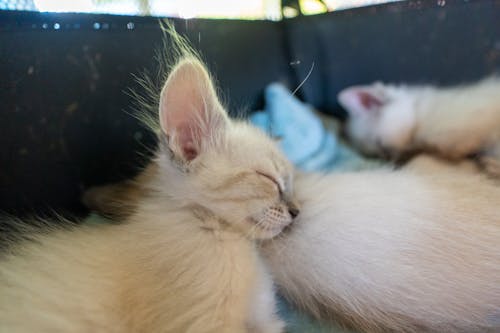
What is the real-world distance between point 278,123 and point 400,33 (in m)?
0.54

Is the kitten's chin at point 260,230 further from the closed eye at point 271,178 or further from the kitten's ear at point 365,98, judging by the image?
the kitten's ear at point 365,98

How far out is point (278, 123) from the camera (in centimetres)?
147

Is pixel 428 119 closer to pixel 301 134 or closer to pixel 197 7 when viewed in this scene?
→ pixel 301 134

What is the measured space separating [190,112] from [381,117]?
0.89m

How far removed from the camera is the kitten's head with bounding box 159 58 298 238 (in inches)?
31.1

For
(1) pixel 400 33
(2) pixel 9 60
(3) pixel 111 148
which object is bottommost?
(3) pixel 111 148

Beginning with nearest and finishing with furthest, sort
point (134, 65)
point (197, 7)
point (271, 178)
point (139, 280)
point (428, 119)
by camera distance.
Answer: point (139, 280) < point (271, 178) < point (134, 65) < point (428, 119) < point (197, 7)

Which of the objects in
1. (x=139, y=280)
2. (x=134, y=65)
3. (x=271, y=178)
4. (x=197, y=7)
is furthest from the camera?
(x=197, y=7)

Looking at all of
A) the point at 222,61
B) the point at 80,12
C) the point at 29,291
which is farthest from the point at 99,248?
the point at 222,61

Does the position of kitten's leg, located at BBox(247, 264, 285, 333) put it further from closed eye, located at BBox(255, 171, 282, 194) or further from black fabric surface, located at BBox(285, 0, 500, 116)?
black fabric surface, located at BBox(285, 0, 500, 116)

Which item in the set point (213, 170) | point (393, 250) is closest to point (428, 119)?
point (393, 250)

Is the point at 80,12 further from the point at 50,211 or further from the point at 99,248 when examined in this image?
the point at 99,248

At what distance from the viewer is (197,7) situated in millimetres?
1469

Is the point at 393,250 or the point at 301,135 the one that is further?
the point at 301,135
